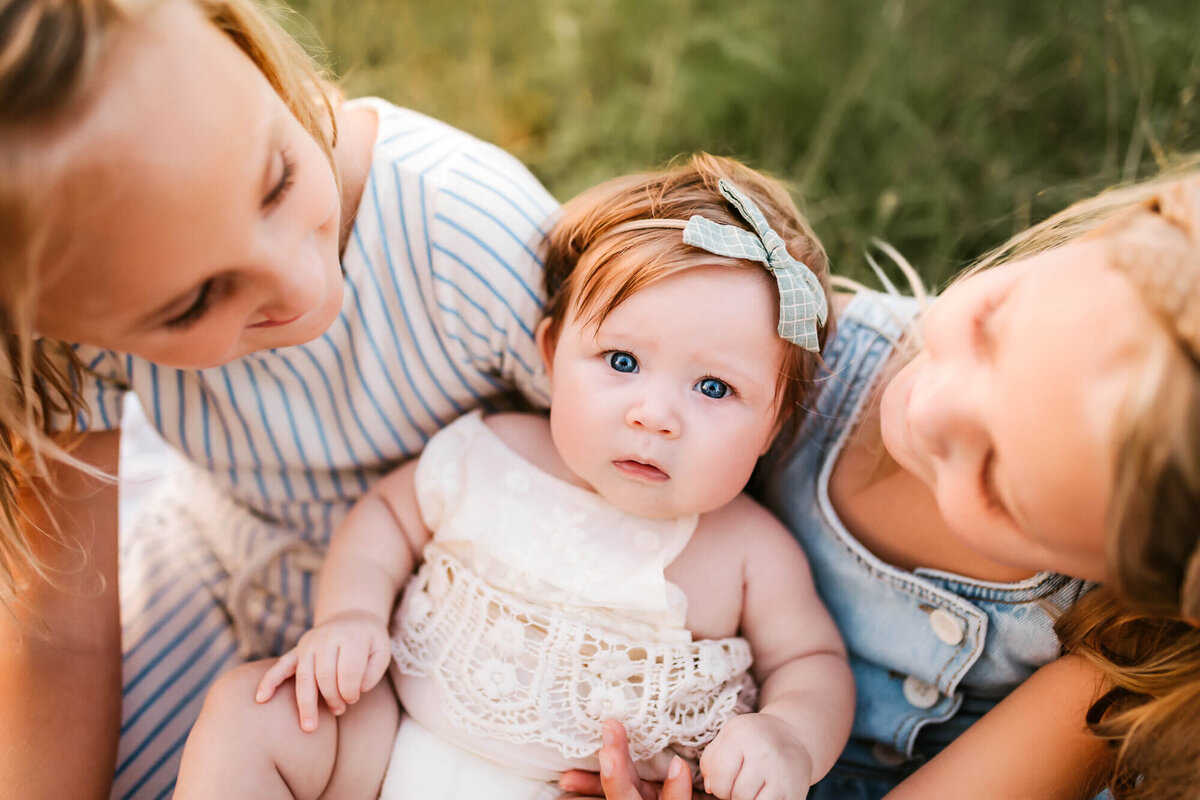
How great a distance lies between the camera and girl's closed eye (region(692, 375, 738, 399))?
3.61 feet

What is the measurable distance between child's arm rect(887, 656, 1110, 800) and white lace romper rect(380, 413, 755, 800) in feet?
0.92

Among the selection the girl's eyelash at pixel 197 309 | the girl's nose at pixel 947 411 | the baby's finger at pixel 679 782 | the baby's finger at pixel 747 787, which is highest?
the girl's nose at pixel 947 411

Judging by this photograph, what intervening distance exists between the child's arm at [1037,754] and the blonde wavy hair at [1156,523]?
0.04m

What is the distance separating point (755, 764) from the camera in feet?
3.29

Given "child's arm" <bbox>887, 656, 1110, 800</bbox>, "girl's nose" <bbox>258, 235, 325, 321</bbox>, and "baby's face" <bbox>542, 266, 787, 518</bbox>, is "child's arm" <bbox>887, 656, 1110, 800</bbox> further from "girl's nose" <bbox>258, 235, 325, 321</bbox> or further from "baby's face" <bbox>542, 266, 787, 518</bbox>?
"girl's nose" <bbox>258, 235, 325, 321</bbox>

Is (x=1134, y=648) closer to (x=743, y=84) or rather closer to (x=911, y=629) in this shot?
(x=911, y=629)

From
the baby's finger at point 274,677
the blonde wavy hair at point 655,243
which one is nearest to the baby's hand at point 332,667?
the baby's finger at point 274,677

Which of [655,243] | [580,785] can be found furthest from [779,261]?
[580,785]

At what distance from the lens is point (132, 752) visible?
1.30m

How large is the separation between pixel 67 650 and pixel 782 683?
3.42 feet

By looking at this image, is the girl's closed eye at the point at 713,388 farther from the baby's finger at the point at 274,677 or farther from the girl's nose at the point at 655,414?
the baby's finger at the point at 274,677

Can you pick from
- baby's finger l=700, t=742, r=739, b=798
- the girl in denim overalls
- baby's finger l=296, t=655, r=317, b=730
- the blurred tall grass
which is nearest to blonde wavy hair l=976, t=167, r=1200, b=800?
the girl in denim overalls

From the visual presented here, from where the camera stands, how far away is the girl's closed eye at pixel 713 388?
1.10 metres

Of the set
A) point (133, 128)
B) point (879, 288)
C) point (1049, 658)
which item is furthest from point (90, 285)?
point (879, 288)
